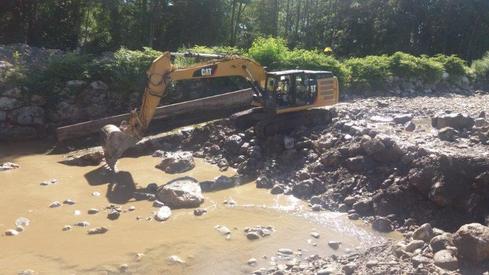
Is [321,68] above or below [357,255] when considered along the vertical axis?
above

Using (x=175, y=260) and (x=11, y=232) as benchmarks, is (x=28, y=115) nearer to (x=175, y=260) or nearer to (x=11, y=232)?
(x=11, y=232)

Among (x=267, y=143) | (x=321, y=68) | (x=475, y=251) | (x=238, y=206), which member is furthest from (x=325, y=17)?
(x=475, y=251)

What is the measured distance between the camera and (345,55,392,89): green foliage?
59.5ft

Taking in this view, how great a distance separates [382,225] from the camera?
27.4 feet

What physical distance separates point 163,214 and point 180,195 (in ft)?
2.19

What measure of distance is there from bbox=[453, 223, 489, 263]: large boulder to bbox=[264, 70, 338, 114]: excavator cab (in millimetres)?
6418

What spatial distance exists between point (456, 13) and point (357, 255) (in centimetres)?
3457

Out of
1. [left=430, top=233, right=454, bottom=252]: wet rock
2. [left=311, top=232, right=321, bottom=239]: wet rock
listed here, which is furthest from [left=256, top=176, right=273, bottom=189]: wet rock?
[left=430, top=233, right=454, bottom=252]: wet rock

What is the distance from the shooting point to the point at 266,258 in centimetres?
724

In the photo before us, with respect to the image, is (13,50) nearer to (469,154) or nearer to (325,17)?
(469,154)

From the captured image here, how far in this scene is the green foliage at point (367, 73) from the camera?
18.1 metres

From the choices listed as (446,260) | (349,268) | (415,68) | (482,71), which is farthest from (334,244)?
(482,71)

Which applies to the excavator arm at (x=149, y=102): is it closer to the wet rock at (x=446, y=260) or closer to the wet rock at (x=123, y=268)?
the wet rock at (x=123, y=268)

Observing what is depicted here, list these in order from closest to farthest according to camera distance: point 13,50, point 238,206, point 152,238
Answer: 1. point 152,238
2. point 238,206
3. point 13,50
